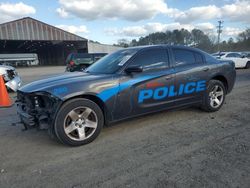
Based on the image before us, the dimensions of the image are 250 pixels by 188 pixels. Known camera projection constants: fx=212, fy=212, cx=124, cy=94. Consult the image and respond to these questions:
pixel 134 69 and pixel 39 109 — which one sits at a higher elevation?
pixel 134 69

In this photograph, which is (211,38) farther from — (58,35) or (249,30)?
(58,35)

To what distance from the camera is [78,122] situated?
11.4 ft

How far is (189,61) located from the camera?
468cm

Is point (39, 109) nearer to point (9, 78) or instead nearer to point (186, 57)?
point (186, 57)

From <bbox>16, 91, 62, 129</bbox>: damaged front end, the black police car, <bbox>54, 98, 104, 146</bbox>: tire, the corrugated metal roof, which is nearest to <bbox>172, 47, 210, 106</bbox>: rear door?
the black police car

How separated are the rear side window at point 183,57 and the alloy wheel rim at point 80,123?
216 centimetres

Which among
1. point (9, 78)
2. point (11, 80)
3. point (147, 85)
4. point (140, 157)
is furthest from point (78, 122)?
point (9, 78)

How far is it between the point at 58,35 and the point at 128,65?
35814 mm

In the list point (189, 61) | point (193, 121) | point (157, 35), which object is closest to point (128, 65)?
point (189, 61)

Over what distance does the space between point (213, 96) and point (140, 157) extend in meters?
2.91

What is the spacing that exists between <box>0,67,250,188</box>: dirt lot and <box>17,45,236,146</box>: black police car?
0.37m

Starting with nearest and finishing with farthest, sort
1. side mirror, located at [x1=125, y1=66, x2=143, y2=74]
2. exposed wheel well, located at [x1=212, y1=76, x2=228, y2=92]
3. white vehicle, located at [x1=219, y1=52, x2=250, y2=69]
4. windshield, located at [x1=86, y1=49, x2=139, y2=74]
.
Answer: side mirror, located at [x1=125, y1=66, x2=143, y2=74] < windshield, located at [x1=86, y1=49, x2=139, y2=74] < exposed wheel well, located at [x1=212, y1=76, x2=228, y2=92] < white vehicle, located at [x1=219, y1=52, x2=250, y2=69]

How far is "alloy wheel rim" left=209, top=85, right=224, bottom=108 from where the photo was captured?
504cm

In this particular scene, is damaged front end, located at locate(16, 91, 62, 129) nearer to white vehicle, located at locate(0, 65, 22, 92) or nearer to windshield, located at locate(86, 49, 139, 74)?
windshield, located at locate(86, 49, 139, 74)
